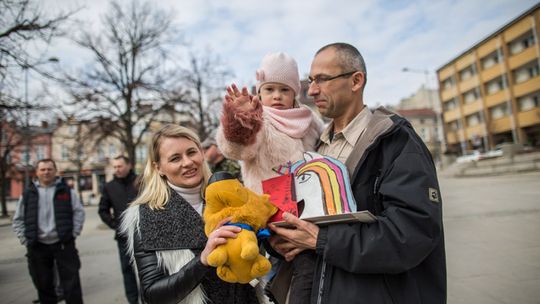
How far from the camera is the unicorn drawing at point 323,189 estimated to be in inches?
55.1

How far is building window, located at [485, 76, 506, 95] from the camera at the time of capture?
39638mm

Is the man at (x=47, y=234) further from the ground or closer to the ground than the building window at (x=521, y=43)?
closer to the ground

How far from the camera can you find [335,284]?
1414 millimetres

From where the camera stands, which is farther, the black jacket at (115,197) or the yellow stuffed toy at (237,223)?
the black jacket at (115,197)

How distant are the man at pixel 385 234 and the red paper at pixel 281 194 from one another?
61 mm

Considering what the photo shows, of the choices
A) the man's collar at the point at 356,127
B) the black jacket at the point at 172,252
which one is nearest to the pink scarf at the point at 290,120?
the man's collar at the point at 356,127

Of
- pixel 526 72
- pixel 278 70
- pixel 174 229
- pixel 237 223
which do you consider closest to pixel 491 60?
pixel 526 72

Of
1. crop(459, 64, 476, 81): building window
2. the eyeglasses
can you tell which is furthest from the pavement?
crop(459, 64, 476, 81): building window

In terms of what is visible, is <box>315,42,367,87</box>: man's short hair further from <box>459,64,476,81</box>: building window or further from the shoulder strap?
<box>459,64,476,81</box>: building window

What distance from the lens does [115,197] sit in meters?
5.50

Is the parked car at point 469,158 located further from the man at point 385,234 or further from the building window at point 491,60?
the man at point 385,234

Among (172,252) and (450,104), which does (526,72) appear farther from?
(172,252)

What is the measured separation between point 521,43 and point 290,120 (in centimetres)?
4666

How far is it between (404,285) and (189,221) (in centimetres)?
123
